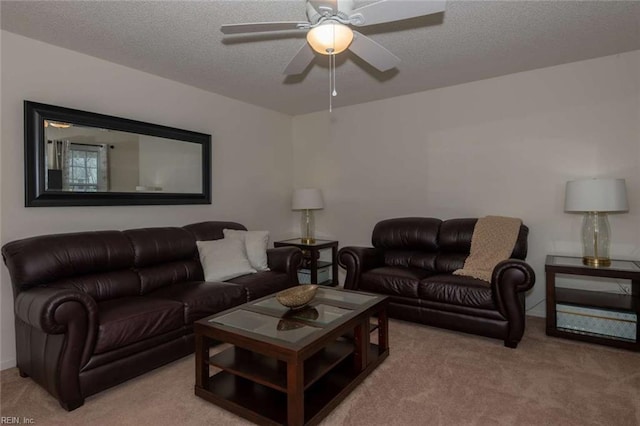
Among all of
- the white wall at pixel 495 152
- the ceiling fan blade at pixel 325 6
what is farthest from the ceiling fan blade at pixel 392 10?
the white wall at pixel 495 152

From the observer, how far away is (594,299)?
3.04 metres

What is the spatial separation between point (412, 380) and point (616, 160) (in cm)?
280

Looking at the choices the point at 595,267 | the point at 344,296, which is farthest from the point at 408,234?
the point at 595,267

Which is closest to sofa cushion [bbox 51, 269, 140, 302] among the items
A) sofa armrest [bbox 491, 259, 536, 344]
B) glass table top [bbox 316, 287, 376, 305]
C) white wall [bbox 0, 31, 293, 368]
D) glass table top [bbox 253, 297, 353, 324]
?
white wall [bbox 0, 31, 293, 368]

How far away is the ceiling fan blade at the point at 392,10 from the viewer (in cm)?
171

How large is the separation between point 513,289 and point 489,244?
66cm

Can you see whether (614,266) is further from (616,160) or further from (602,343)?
(616,160)

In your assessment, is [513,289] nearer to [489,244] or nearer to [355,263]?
[489,244]

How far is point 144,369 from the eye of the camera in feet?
7.64

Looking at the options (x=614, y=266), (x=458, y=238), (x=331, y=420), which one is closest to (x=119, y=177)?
(x=331, y=420)

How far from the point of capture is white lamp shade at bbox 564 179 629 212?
112 inches

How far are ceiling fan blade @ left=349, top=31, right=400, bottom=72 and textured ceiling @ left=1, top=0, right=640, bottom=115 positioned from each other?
42cm

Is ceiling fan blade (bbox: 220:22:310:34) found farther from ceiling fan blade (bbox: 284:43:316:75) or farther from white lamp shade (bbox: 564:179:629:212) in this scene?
white lamp shade (bbox: 564:179:629:212)

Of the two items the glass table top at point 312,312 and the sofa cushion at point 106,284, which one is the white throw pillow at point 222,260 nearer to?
the sofa cushion at point 106,284
